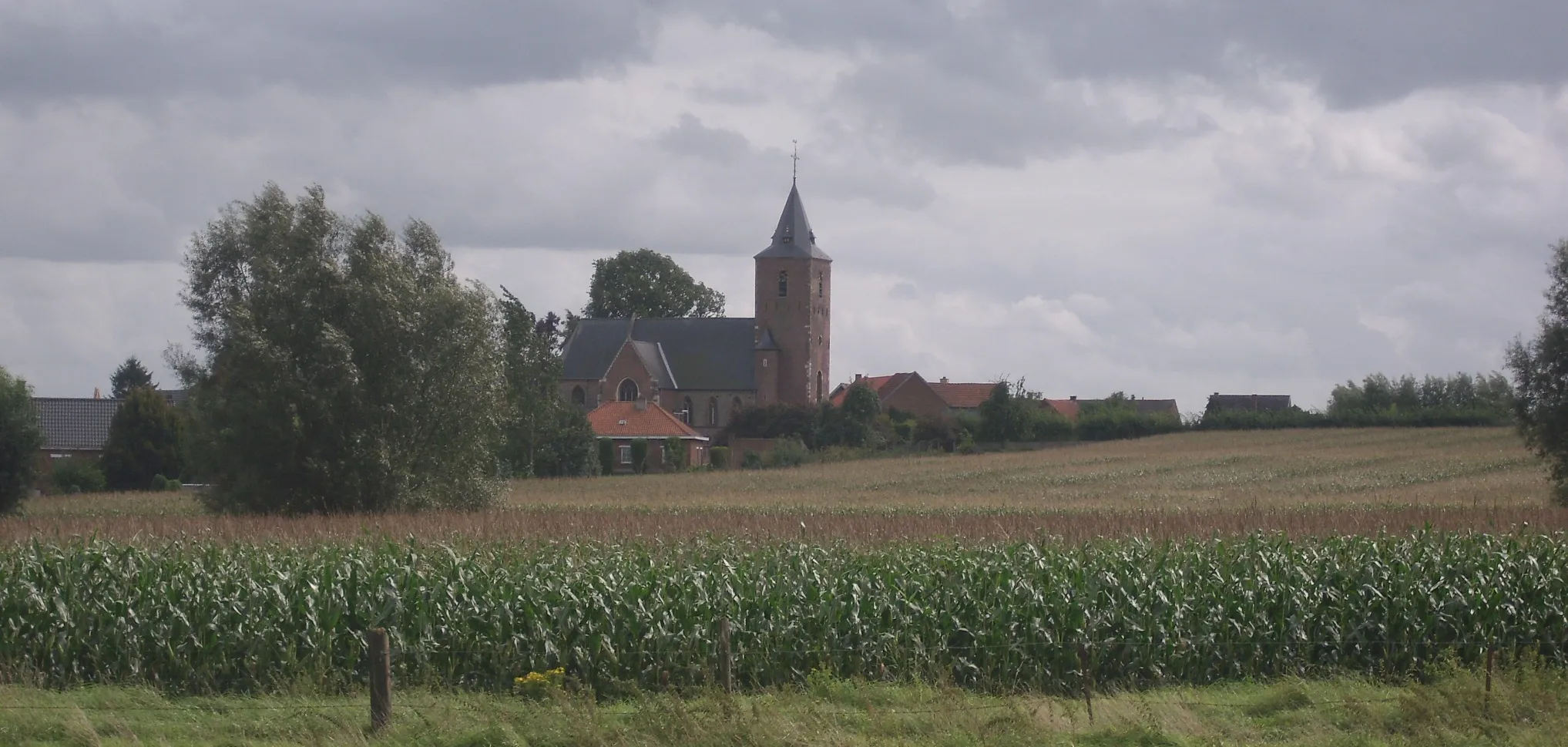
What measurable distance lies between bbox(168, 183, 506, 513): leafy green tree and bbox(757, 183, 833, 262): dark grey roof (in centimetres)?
6340

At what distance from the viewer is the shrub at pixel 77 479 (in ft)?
185

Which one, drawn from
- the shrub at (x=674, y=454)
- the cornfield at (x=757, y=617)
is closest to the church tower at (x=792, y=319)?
the shrub at (x=674, y=454)

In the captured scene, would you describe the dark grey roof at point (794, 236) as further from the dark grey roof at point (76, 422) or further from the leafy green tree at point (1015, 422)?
the dark grey roof at point (76, 422)

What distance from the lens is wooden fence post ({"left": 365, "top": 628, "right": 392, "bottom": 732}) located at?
10.5 meters

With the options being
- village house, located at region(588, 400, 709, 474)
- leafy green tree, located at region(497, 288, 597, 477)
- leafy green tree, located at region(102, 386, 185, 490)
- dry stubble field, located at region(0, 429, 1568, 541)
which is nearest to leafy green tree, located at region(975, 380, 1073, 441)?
dry stubble field, located at region(0, 429, 1568, 541)

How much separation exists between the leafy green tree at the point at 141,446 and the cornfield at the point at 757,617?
47006mm

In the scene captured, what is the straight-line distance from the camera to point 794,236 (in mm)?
Result: 99062

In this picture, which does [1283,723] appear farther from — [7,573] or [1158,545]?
[7,573]

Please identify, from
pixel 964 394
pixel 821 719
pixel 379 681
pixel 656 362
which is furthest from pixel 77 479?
pixel 964 394

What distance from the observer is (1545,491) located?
39.5 m

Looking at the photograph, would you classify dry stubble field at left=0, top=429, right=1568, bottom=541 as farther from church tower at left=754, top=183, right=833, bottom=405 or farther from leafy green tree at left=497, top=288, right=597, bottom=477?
church tower at left=754, top=183, right=833, bottom=405

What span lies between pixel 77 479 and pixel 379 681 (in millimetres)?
53026

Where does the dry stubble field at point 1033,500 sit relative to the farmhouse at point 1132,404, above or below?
below

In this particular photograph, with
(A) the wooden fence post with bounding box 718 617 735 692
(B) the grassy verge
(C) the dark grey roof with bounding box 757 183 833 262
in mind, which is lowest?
(B) the grassy verge
